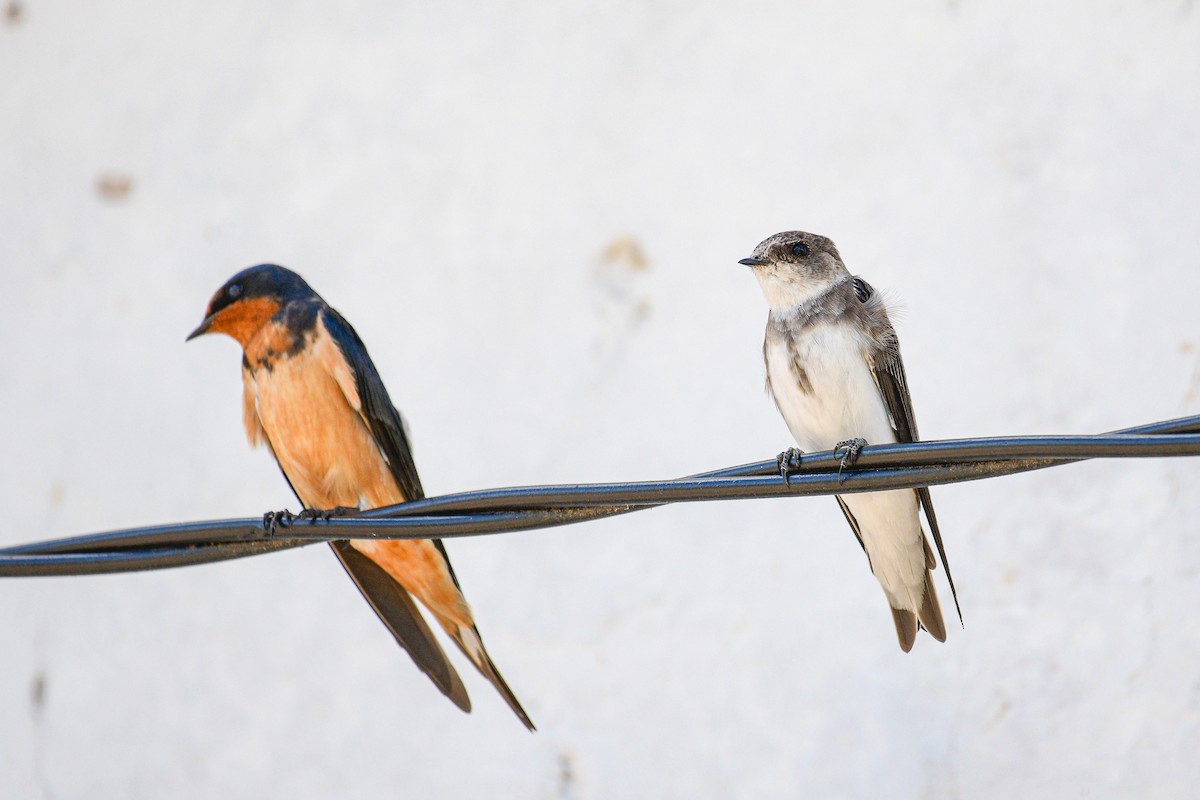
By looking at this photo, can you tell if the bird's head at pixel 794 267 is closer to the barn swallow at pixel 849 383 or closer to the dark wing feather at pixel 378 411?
the barn swallow at pixel 849 383

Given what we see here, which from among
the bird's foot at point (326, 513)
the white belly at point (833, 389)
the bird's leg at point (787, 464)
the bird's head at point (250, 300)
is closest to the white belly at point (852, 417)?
the white belly at point (833, 389)

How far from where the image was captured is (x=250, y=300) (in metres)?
Answer: 2.60

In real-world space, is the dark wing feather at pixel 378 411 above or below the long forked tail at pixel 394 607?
above

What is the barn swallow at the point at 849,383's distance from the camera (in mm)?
2365

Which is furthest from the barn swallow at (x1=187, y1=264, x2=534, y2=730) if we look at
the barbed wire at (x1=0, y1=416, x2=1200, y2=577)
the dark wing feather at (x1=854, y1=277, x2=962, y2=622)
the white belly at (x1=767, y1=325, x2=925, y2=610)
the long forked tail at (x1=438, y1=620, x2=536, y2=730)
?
the dark wing feather at (x1=854, y1=277, x2=962, y2=622)

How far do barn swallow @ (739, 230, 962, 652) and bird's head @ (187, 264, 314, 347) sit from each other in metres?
0.90

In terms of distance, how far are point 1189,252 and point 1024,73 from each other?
0.61m

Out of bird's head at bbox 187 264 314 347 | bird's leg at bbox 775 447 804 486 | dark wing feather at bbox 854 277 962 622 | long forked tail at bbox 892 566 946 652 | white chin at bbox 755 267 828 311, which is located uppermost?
bird's head at bbox 187 264 314 347

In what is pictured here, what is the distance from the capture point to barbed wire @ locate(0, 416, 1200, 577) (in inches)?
59.4

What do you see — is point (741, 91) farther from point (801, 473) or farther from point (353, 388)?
point (801, 473)

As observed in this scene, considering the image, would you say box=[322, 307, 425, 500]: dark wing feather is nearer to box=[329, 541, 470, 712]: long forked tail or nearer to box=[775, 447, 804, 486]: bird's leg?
box=[329, 541, 470, 712]: long forked tail

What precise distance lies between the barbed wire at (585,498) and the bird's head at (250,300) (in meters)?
0.74

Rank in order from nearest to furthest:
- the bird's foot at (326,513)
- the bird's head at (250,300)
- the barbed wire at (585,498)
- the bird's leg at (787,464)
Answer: the barbed wire at (585,498), the bird's leg at (787,464), the bird's foot at (326,513), the bird's head at (250,300)

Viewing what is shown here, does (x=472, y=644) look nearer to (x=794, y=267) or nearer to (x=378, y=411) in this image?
(x=378, y=411)
